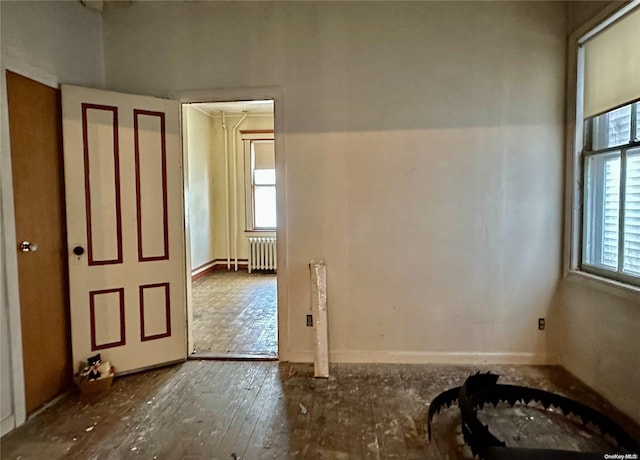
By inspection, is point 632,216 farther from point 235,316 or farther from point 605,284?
point 235,316

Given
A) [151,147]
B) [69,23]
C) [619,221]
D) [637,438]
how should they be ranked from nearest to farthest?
1. [637,438]
2. [619,221]
3. [69,23]
4. [151,147]

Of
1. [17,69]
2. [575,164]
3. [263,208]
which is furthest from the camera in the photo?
[263,208]

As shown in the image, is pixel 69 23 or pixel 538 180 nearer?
pixel 69 23

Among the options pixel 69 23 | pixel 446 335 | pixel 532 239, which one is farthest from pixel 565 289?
pixel 69 23

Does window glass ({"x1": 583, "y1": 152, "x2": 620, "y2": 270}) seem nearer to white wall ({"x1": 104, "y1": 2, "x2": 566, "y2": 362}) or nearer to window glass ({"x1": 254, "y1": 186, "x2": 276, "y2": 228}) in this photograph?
white wall ({"x1": 104, "y1": 2, "x2": 566, "y2": 362})

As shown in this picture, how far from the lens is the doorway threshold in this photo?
3291 mm

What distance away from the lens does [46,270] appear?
2666 millimetres

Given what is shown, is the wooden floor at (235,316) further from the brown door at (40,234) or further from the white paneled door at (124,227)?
the brown door at (40,234)

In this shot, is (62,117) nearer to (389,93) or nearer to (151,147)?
(151,147)

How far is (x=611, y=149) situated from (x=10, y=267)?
3942 millimetres

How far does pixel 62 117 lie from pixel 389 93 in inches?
95.7

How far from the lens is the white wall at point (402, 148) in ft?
10.1

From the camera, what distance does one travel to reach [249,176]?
7.43 meters

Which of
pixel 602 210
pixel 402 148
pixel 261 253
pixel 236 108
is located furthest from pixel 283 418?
pixel 236 108
